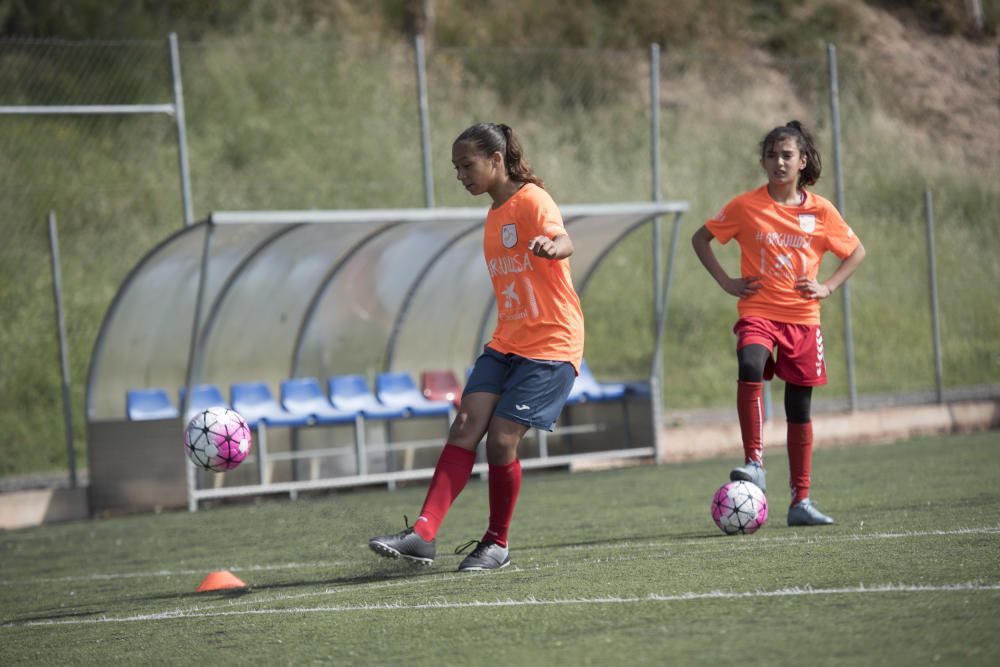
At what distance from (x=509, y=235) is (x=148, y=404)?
24.0 feet

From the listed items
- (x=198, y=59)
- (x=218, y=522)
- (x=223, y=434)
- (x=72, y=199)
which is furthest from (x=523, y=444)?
(x=198, y=59)

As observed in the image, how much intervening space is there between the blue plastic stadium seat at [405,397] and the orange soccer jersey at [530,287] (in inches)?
280

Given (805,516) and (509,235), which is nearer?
(509,235)

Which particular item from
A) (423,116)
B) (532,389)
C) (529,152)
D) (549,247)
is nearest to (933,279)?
(423,116)

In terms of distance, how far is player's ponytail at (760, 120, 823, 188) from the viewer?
7.28 metres

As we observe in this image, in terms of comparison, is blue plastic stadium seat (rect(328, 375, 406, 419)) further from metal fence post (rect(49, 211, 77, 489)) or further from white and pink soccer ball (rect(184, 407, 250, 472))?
white and pink soccer ball (rect(184, 407, 250, 472))

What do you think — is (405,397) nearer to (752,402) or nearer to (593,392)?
(593,392)

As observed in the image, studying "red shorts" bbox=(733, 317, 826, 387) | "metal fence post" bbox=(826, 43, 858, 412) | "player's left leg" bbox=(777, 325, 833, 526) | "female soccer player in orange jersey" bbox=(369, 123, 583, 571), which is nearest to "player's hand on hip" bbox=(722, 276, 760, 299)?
"red shorts" bbox=(733, 317, 826, 387)

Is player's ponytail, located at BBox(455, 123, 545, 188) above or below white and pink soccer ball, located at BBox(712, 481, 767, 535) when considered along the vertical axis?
above

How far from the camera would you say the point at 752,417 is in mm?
7246

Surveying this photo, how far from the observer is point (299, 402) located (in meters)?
13.1

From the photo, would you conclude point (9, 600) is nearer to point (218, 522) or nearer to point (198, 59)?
point (218, 522)

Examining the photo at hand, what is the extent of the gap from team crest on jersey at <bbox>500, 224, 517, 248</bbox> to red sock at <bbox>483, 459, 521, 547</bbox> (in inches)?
37.5

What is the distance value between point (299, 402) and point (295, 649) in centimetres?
867
